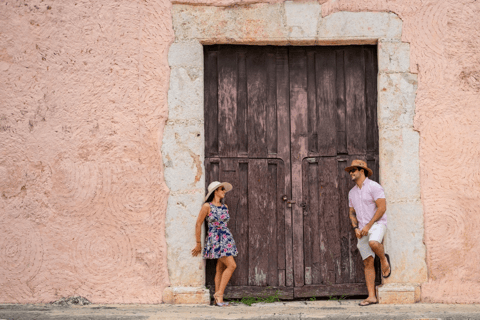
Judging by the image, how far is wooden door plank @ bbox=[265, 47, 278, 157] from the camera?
502 centimetres

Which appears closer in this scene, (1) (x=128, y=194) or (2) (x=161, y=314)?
(2) (x=161, y=314)

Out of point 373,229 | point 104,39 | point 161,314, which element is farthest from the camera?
point 104,39

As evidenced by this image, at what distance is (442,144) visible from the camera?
15.7 feet

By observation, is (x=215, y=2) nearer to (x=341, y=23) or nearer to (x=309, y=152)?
(x=341, y=23)

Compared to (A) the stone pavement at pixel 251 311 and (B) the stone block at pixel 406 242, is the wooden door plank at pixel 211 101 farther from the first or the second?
(B) the stone block at pixel 406 242

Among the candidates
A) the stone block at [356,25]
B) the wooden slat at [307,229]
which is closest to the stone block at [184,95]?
the wooden slat at [307,229]

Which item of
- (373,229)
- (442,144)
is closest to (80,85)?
(373,229)

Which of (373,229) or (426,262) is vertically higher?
(373,229)

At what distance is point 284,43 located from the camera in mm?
4969

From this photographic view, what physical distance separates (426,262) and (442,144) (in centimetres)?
122

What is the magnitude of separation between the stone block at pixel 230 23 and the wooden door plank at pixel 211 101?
0.22 metres

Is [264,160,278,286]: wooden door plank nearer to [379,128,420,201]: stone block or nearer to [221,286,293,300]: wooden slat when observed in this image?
[221,286,293,300]: wooden slat

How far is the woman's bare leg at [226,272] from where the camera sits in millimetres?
4617

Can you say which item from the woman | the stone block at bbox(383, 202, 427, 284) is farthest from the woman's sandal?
the stone block at bbox(383, 202, 427, 284)
